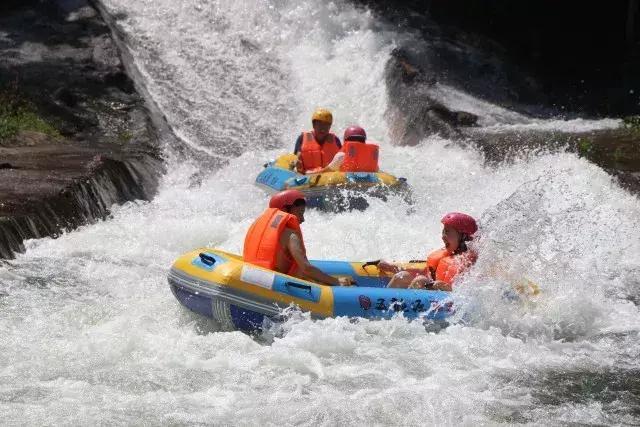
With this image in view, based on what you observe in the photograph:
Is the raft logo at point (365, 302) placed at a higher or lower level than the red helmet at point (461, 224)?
lower

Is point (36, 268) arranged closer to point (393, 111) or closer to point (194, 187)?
point (194, 187)

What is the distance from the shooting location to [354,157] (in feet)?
39.7

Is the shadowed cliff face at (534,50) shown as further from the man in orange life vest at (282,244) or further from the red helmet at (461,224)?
the man in orange life vest at (282,244)

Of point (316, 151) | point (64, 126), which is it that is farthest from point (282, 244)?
point (64, 126)

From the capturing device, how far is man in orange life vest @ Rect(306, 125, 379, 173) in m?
12.0

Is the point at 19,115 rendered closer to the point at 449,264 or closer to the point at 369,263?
the point at 369,263

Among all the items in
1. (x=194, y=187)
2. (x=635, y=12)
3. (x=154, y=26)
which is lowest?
(x=194, y=187)

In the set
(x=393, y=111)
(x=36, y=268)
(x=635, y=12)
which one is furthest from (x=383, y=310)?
(x=635, y=12)

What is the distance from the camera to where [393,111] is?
17266 millimetres

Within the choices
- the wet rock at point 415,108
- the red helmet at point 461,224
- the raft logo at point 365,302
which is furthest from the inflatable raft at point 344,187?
the raft logo at point 365,302

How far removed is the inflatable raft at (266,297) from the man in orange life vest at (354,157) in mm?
4529

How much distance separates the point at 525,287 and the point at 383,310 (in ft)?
3.92

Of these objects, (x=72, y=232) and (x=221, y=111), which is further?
(x=221, y=111)

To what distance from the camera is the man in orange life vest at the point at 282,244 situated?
7.71 m
